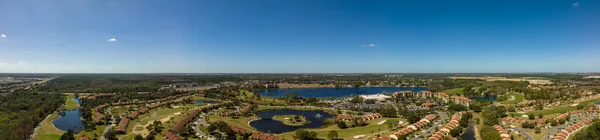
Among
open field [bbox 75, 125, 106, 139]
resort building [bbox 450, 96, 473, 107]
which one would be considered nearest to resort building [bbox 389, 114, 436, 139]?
resort building [bbox 450, 96, 473, 107]

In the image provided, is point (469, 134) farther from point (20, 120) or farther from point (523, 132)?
point (20, 120)

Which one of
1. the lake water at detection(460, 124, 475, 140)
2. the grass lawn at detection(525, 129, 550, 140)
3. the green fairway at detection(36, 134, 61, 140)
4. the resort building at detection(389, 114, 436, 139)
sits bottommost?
the green fairway at detection(36, 134, 61, 140)

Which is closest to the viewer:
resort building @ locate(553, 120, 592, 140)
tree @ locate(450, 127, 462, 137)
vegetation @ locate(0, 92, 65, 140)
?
resort building @ locate(553, 120, 592, 140)

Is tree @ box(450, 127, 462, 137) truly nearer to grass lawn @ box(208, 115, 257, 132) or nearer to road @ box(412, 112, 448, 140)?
road @ box(412, 112, 448, 140)

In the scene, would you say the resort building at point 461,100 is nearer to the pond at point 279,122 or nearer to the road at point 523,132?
the road at point 523,132

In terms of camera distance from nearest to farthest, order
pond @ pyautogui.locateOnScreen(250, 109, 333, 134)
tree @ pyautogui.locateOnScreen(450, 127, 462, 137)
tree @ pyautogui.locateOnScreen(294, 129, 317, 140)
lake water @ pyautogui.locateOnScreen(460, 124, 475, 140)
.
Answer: tree @ pyautogui.locateOnScreen(294, 129, 317, 140) → tree @ pyautogui.locateOnScreen(450, 127, 462, 137) → lake water @ pyautogui.locateOnScreen(460, 124, 475, 140) → pond @ pyautogui.locateOnScreen(250, 109, 333, 134)

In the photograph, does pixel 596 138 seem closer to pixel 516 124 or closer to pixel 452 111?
pixel 516 124

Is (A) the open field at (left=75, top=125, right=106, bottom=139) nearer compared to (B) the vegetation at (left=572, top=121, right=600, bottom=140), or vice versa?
(B) the vegetation at (left=572, top=121, right=600, bottom=140)
